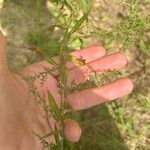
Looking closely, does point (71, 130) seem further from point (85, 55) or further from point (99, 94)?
point (85, 55)

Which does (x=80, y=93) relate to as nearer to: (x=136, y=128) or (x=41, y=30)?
(x=136, y=128)

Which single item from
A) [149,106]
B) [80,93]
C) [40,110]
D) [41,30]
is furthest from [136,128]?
[41,30]

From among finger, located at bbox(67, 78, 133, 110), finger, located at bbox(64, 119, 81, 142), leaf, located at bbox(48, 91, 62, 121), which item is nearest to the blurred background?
finger, located at bbox(67, 78, 133, 110)

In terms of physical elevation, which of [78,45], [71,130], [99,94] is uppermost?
[78,45]

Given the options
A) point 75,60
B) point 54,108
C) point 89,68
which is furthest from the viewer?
point 89,68

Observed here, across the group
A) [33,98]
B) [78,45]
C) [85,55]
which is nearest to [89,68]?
[85,55]

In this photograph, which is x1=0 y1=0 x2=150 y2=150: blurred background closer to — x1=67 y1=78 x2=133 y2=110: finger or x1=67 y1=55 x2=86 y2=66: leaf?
x1=67 y1=78 x2=133 y2=110: finger
